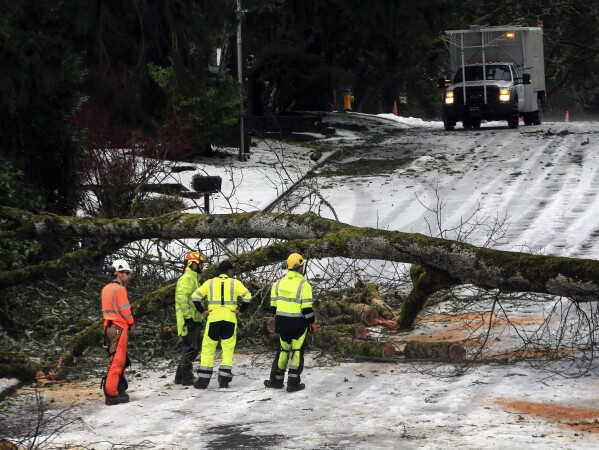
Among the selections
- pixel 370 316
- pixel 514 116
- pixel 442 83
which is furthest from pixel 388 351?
pixel 442 83

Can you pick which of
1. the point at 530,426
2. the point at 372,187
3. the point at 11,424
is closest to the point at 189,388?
the point at 11,424

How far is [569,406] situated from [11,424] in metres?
5.27

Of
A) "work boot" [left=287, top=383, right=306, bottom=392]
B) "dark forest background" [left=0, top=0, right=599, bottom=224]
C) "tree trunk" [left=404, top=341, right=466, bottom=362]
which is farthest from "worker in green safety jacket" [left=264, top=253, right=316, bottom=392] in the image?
"dark forest background" [left=0, top=0, right=599, bottom=224]

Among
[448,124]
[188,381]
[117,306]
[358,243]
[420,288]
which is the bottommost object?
[188,381]

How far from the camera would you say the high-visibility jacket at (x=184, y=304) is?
42.2ft

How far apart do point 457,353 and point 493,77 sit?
24.5 meters

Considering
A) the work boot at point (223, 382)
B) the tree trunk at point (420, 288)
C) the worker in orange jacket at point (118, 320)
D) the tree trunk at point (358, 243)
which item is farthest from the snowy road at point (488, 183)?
the worker in orange jacket at point (118, 320)

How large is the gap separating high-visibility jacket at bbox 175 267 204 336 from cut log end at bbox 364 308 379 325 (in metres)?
2.38

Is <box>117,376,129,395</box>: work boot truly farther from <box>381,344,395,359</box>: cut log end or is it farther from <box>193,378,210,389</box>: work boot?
<box>381,344,395,359</box>: cut log end

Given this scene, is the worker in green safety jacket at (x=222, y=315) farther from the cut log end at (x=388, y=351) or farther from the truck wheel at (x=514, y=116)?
the truck wheel at (x=514, y=116)

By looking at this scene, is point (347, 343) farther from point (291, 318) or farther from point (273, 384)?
point (273, 384)

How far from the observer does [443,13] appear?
3456cm

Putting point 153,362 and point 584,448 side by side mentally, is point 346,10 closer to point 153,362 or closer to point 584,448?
point 153,362

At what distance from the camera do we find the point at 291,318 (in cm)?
1248
